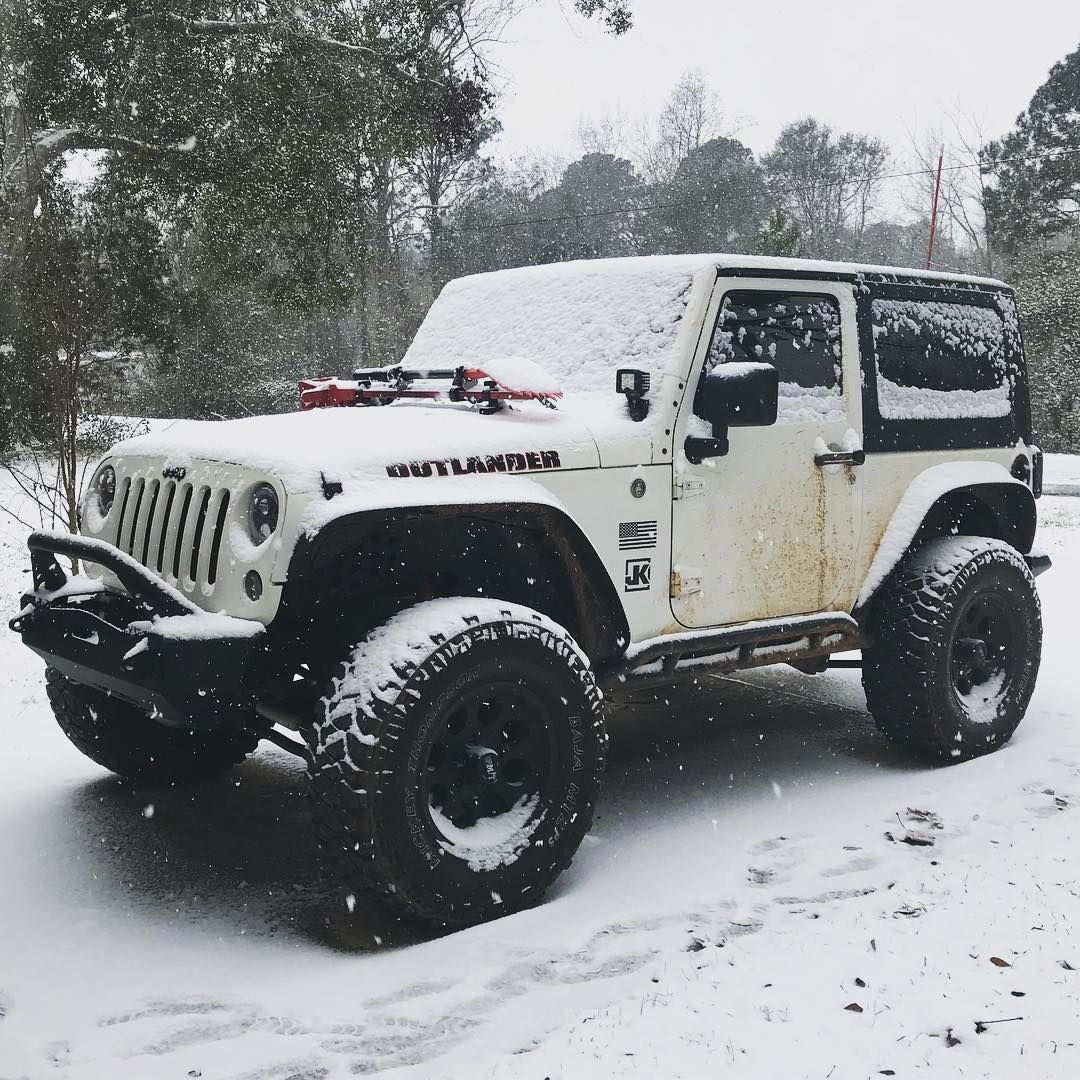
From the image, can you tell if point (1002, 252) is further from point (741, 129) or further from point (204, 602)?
point (204, 602)

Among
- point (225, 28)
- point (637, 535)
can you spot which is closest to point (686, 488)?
point (637, 535)

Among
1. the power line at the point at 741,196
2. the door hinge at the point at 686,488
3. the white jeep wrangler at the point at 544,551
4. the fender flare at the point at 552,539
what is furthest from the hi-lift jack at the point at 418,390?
the power line at the point at 741,196

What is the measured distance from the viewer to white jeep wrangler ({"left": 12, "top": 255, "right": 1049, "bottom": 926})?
337 centimetres

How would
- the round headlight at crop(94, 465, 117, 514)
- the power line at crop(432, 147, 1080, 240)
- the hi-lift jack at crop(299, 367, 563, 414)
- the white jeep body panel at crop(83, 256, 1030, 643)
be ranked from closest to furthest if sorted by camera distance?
the white jeep body panel at crop(83, 256, 1030, 643), the hi-lift jack at crop(299, 367, 563, 414), the round headlight at crop(94, 465, 117, 514), the power line at crop(432, 147, 1080, 240)

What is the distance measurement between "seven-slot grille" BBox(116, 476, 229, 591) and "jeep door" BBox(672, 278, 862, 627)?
1556 mm

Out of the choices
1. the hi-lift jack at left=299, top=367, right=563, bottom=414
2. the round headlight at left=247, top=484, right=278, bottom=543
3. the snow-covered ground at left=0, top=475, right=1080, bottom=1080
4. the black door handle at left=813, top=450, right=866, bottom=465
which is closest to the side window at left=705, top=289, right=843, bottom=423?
the black door handle at left=813, top=450, right=866, bottom=465

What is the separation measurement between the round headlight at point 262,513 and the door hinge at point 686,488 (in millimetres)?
1426

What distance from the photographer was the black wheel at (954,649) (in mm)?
4867

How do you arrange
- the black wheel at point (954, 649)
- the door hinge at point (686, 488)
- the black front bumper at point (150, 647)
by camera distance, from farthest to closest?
the black wheel at point (954, 649) < the door hinge at point (686, 488) < the black front bumper at point (150, 647)

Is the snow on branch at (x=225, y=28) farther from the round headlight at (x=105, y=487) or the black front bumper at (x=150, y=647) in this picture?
the black front bumper at (x=150, y=647)

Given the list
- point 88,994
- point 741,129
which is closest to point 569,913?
point 88,994

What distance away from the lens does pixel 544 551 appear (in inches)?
156

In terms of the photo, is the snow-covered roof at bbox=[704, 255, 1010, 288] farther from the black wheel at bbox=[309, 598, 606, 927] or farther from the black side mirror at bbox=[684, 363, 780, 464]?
the black wheel at bbox=[309, 598, 606, 927]

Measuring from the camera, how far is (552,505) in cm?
375
